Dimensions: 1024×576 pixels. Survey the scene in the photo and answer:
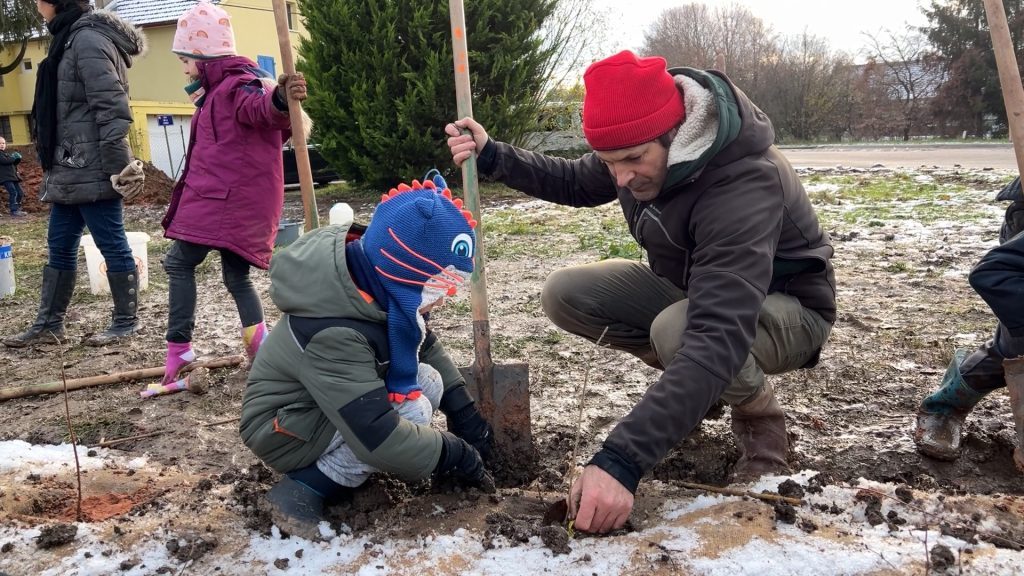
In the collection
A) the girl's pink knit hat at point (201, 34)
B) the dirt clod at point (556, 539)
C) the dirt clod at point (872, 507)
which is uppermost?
the girl's pink knit hat at point (201, 34)

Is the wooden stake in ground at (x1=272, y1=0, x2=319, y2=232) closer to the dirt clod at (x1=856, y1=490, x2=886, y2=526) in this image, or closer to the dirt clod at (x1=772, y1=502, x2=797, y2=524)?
the dirt clod at (x1=772, y1=502, x2=797, y2=524)

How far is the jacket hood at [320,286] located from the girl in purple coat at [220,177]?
5.24 feet

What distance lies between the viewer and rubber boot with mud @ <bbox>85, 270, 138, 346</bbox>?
176 inches

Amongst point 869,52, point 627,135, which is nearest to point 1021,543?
point 627,135

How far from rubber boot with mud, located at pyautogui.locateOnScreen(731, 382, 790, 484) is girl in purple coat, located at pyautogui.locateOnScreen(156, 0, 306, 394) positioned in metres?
2.34

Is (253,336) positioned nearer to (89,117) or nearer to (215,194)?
(215,194)

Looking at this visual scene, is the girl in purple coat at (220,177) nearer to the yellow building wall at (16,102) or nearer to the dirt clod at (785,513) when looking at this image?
the dirt clod at (785,513)

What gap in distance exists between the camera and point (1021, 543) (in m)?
2.02

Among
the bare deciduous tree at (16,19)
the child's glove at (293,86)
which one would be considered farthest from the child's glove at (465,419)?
the bare deciduous tree at (16,19)

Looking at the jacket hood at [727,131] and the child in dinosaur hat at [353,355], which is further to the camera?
the jacket hood at [727,131]

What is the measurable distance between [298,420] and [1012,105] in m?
2.50

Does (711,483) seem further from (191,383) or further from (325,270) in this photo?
(191,383)

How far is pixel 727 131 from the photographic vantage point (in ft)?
7.47

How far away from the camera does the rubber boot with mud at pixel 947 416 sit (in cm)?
271
